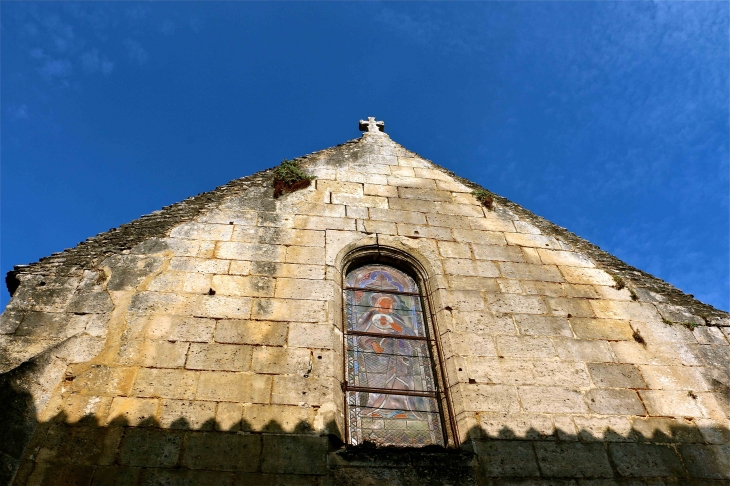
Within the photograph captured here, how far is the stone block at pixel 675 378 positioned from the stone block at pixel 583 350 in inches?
14.9

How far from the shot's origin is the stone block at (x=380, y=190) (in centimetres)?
788

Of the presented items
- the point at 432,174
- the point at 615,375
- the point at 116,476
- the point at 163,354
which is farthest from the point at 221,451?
the point at 432,174

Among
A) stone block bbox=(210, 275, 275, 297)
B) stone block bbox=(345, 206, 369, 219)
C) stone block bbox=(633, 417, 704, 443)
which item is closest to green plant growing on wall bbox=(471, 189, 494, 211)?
stone block bbox=(345, 206, 369, 219)

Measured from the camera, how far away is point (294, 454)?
4.58 metres

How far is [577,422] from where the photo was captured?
5.21 meters

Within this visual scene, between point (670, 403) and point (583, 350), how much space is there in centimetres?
91

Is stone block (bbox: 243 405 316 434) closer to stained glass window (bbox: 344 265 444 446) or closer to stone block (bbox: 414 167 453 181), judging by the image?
stained glass window (bbox: 344 265 444 446)

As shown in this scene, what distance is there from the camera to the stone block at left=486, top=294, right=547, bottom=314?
6.30 metres

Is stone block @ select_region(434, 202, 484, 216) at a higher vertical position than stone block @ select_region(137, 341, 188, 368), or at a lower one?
higher

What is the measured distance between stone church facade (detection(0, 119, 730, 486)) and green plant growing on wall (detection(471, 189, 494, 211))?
0.44m

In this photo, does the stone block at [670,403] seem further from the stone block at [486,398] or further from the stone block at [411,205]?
the stone block at [411,205]

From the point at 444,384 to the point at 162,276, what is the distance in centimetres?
311

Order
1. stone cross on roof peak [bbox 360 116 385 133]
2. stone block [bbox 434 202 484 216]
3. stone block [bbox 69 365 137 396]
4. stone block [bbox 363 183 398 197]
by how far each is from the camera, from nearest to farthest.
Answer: stone block [bbox 69 365 137 396]
stone block [bbox 434 202 484 216]
stone block [bbox 363 183 398 197]
stone cross on roof peak [bbox 360 116 385 133]

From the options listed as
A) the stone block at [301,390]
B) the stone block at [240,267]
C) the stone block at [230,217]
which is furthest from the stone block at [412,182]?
the stone block at [301,390]
